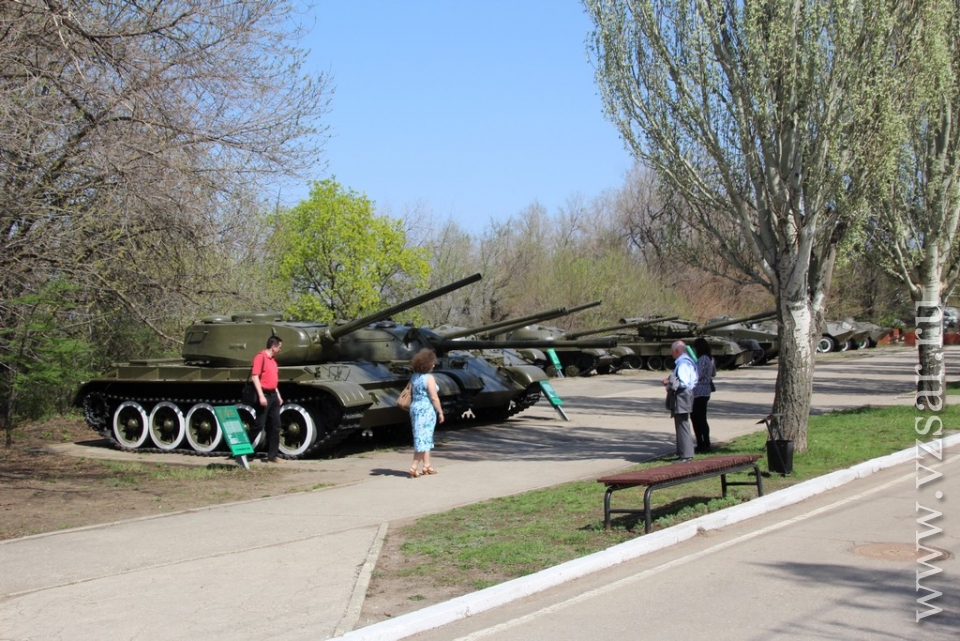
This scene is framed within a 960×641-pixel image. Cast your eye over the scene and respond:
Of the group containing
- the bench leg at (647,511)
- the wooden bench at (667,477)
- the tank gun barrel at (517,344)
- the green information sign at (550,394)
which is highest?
the tank gun barrel at (517,344)

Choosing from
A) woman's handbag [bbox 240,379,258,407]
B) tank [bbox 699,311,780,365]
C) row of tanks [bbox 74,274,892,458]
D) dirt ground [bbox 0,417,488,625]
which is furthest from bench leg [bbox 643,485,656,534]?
tank [bbox 699,311,780,365]

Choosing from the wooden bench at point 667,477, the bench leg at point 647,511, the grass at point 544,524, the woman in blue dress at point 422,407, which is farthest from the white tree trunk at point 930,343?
the bench leg at point 647,511

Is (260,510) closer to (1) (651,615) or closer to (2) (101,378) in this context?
(1) (651,615)

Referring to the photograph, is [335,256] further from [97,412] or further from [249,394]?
[249,394]

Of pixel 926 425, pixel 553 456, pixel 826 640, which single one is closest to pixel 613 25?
pixel 553 456

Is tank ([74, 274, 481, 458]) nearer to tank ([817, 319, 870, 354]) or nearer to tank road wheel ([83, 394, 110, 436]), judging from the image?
tank road wheel ([83, 394, 110, 436])

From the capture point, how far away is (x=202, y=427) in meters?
15.0

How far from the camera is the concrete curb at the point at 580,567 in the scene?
5.57 m

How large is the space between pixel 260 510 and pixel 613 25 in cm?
725

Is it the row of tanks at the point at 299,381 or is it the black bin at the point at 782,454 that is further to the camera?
the row of tanks at the point at 299,381

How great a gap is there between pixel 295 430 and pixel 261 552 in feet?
20.9

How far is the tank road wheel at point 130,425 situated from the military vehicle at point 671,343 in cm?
2051

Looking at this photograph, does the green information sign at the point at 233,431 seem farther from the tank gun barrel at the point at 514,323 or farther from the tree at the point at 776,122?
the tree at the point at 776,122

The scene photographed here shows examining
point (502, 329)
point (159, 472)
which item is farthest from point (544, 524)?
point (502, 329)
